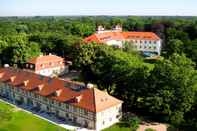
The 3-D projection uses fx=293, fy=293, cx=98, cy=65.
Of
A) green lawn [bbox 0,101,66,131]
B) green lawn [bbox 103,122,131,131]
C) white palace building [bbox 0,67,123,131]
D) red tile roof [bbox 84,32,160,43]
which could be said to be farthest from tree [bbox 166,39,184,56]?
green lawn [bbox 0,101,66,131]

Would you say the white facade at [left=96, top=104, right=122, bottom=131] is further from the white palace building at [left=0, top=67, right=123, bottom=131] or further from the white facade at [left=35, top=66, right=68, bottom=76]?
the white facade at [left=35, top=66, right=68, bottom=76]

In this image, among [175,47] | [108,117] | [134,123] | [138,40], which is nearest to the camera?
[134,123]

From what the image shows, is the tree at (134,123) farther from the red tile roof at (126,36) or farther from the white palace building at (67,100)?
the red tile roof at (126,36)

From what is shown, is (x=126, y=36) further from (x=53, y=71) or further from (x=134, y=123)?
(x=134, y=123)

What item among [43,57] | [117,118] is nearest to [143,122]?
[117,118]

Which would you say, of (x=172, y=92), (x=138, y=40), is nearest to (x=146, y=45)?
(x=138, y=40)

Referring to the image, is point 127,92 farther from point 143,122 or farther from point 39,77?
point 39,77
